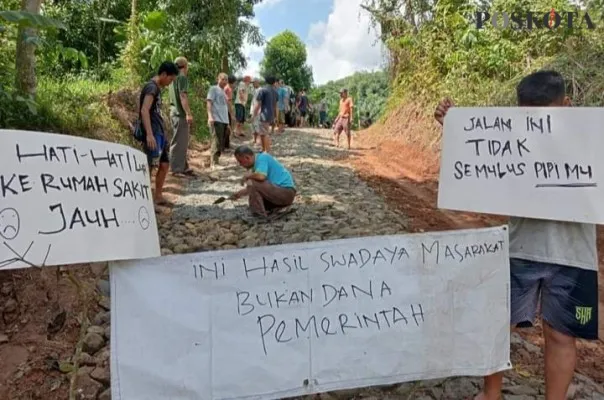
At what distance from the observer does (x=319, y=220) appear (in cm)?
577

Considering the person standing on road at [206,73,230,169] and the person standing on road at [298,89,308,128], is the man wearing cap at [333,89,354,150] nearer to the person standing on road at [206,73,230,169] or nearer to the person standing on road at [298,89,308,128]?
the person standing on road at [206,73,230,169]

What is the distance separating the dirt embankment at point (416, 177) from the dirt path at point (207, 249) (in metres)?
0.05

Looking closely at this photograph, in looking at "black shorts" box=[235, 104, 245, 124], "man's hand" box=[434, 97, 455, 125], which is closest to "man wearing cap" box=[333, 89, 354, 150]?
"black shorts" box=[235, 104, 245, 124]

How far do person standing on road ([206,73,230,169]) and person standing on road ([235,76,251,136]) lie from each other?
3.98 m

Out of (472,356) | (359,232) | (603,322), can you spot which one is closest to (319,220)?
(359,232)

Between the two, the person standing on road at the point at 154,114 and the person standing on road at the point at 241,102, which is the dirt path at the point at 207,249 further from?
the person standing on road at the point at 241,102

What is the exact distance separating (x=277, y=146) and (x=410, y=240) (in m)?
10.3

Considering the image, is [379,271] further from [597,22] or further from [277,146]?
[277,146]

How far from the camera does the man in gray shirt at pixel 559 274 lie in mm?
2240

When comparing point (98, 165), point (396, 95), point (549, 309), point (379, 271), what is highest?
point (396, 95)

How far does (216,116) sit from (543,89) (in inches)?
272

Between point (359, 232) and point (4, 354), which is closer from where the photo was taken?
point (4, 354)

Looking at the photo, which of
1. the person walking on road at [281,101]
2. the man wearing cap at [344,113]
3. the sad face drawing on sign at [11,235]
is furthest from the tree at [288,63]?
the sad face drawing on sign at [11,235]

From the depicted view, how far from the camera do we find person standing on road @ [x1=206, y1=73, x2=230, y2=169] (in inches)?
336
